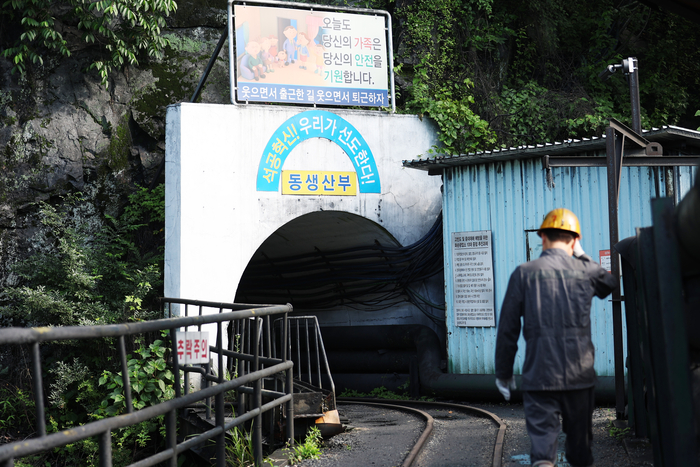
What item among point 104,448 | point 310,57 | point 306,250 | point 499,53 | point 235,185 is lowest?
point 104,448

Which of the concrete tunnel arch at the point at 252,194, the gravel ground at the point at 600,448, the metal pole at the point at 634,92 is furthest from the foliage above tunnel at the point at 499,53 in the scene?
the gravel ground at the point at 600,448

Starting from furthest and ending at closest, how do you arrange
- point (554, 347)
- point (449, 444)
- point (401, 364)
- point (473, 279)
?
point (401, 364)
point (473, 279)
point (449, 444)
point (554, 347)

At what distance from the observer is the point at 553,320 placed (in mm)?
3760

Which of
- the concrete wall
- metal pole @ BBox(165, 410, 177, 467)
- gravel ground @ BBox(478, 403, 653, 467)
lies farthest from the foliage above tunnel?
metal pole @ BBox(165, 410, 177, 467)

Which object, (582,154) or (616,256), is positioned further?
(582,154)

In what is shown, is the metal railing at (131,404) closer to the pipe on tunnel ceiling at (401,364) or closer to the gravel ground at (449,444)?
the gravel ground at (449,444)

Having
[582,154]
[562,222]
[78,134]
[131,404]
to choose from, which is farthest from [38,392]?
Result: [78,134]

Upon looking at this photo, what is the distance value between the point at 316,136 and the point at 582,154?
166 inches

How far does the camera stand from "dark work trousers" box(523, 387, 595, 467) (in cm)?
370

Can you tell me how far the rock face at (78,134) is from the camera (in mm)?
12555

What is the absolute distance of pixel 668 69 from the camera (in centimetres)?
1588

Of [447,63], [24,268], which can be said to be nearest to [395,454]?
[24,268]

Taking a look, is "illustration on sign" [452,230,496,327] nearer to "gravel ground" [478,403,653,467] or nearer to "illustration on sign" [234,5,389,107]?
"gravel ground" [478,403,653,467]

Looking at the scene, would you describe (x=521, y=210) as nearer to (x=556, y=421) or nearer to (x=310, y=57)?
(x=310, y=57)
